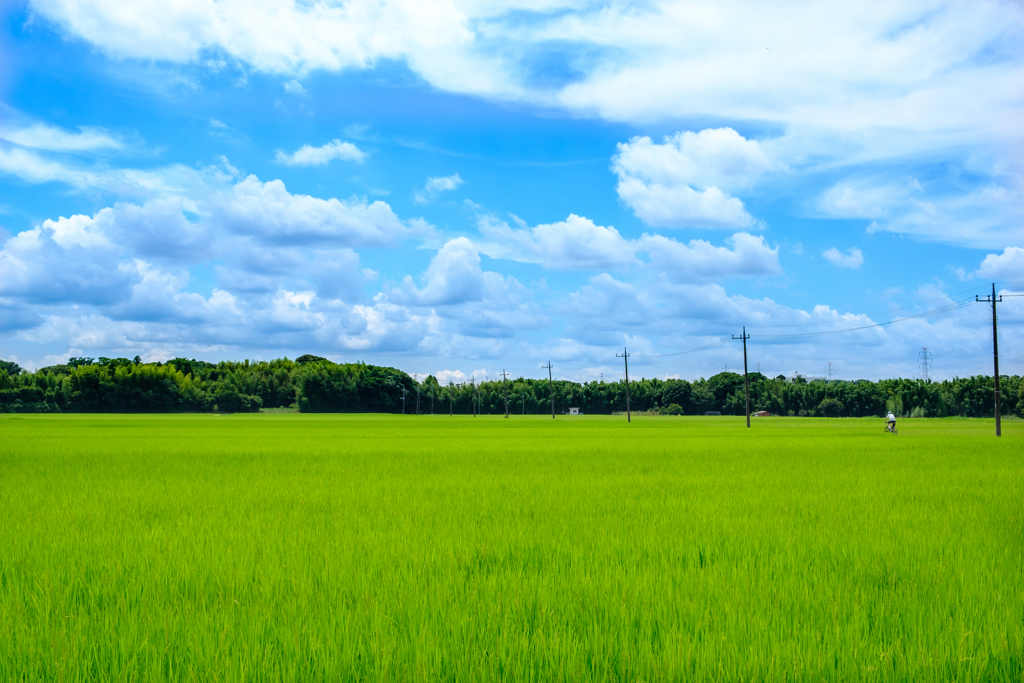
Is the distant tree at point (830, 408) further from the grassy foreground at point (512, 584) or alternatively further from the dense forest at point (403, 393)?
the grassy foreground at point (512, 584)

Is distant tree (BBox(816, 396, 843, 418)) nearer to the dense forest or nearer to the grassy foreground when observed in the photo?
the dense forest

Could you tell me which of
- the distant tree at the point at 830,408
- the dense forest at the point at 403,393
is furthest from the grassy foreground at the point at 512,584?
the distant tree at the point at 830,408

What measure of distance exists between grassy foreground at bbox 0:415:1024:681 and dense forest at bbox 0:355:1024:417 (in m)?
105

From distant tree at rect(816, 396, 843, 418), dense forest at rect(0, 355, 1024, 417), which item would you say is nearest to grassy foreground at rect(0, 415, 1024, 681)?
dense forest at rect(0, 355, 1024, 417)

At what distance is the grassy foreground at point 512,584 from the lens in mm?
4121

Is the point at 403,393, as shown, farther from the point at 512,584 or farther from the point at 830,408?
the point at 512,584

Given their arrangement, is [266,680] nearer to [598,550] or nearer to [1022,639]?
[598,550]

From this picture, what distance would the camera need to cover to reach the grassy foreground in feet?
13.5

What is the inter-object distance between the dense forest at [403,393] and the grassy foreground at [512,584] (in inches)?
4119

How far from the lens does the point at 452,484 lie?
13914 millimetres

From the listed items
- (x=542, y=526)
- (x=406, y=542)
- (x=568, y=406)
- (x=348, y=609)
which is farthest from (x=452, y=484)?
(x=568, y=406)

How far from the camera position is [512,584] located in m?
5.79

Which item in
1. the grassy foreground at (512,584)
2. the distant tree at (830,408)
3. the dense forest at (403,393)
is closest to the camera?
the grassy foreground at (512,584)

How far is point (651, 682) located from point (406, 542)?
166 inches
